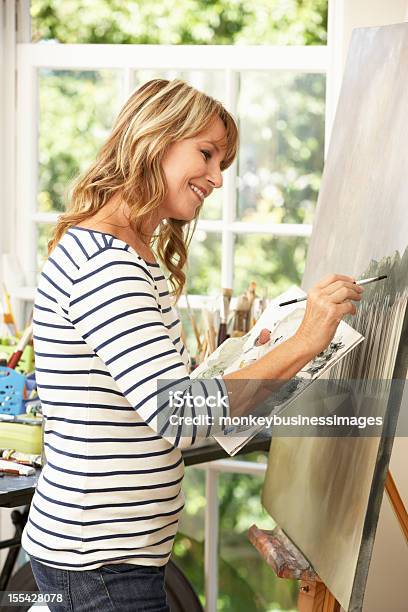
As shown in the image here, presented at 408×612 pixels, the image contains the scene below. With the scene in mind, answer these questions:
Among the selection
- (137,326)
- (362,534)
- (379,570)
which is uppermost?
(137,326)

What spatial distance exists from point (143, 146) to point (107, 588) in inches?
26.8

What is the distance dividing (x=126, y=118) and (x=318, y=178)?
1415 millimetres

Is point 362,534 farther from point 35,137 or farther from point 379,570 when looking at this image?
point 35,137

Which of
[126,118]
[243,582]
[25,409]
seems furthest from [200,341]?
[126,118]

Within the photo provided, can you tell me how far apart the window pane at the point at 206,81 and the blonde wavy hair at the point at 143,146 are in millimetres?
1317

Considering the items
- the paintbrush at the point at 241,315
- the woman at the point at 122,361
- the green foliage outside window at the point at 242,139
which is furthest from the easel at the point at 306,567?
the green foliage outside window at the point at 242,139

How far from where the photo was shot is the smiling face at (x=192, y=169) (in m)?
1.41

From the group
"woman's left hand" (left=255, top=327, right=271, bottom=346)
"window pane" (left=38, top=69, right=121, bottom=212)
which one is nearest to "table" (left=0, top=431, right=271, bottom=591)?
"woman's left hand" (left=255, top=327, right=271, bottom=346)

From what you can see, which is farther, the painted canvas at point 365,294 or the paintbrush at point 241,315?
the paintbrush at point 241,315

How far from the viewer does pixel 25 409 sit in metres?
2.16

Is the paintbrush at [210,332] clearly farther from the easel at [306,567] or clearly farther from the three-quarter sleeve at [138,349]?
the three-quarter sleeve at [138,349]

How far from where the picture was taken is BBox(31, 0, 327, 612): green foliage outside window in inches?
108

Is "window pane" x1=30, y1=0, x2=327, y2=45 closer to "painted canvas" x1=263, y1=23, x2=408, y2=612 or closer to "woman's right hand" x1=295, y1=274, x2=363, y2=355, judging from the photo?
"painted canvas" x1=263, y1=23, x2=408, y2=612

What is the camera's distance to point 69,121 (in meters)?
2.90
